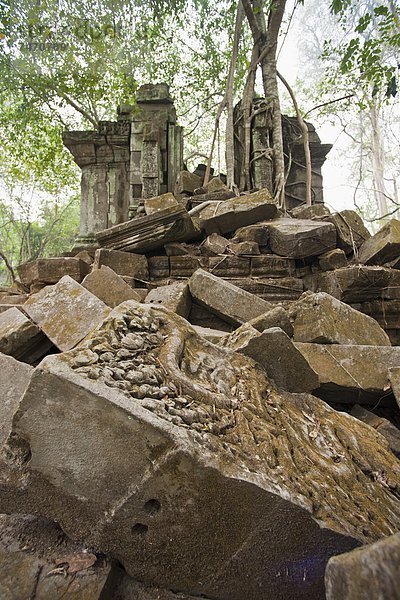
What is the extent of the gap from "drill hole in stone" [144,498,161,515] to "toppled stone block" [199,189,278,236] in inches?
151

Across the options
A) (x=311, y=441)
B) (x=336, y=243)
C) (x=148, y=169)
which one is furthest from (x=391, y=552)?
(x=148, y=169)

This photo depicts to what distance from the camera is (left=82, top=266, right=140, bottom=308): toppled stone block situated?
126 inches

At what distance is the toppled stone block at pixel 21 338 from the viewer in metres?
2.43

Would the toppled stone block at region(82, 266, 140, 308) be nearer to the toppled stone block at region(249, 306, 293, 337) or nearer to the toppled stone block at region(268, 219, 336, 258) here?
the toppled stone block at region(249, 306, 293, 337)

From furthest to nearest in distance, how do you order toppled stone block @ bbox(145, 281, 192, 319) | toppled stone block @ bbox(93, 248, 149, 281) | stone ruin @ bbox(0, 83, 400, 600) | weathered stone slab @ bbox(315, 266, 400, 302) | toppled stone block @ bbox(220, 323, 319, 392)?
Answer: 1. toppled stone block @ bbox(93, 248, 149, 281)
2. weathered stone slab @ bbox(315, 266, 400, 302)
3. toppled stone block @ bbox(145, 281, 192, 319)
4. toppled stone block @ bbox(220, 323, 319, 392)
5. stone ruin @ bbox(0, 83, 400, 600)

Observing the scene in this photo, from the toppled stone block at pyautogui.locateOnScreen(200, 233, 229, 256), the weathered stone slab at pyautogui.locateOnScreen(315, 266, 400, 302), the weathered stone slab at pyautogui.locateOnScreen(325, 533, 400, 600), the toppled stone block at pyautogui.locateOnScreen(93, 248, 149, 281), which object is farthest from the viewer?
the toppled stone block at pyautogui.locateOnScreen(200, 233, 229, 256)

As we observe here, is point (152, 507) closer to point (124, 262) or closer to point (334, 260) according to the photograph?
point (124, 262)

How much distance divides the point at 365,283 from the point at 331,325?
1346mm

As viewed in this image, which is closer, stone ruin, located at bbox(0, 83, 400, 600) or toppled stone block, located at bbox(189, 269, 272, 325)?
stone ruin, located at bbox(0, 83, 400, 600)

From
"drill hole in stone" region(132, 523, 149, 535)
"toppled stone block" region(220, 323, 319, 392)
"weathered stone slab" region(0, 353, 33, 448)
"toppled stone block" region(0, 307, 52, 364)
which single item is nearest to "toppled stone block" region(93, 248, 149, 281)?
"toppled stone block" region(0, 307, 52, 364)

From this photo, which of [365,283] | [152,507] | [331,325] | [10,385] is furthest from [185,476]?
[365,283]

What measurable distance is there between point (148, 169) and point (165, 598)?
7.21 m

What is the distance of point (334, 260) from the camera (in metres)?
4.09

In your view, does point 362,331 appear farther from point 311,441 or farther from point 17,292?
point 17,292
